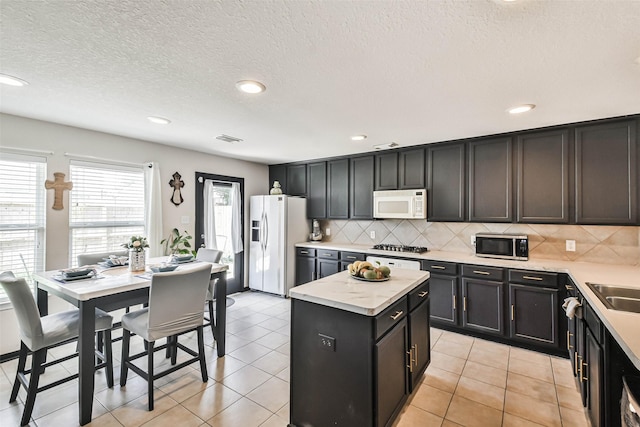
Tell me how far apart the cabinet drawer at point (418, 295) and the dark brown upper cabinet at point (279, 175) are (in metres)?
3.52

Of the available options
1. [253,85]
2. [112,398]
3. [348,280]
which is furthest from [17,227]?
[348,280]

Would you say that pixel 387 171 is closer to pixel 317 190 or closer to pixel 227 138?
pixel 317 190

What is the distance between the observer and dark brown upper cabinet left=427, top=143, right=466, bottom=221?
3.62m

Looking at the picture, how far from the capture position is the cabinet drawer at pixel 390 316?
1648 mm

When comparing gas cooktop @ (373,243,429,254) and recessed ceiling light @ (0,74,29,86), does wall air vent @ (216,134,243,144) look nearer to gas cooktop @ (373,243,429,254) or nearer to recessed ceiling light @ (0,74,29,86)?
recessed ceiling light @ (0,74,29,86)

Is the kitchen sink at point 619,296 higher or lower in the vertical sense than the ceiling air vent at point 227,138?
lower

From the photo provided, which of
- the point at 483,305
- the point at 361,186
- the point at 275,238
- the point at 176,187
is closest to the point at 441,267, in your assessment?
the point at 483,305

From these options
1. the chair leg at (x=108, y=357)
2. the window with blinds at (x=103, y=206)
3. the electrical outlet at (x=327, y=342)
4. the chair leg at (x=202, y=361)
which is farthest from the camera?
the window with blinds at (x=103, y=206)

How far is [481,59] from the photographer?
1718 millimetres

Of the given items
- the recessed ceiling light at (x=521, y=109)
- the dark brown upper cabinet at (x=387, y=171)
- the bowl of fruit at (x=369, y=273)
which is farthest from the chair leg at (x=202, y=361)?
the recessed ceiling light at (x=521, y=109)

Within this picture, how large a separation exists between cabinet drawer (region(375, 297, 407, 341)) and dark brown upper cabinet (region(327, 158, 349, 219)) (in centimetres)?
273

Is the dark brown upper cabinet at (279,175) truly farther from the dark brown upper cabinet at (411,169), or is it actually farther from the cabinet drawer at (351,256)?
the dark brown upper cabinet at (411,169)

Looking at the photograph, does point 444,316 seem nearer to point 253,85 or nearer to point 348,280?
point 348,280

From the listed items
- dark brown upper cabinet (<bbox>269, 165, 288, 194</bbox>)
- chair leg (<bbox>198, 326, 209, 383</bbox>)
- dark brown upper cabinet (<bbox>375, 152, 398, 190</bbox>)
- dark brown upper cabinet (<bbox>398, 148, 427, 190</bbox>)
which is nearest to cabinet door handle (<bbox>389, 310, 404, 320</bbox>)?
chair leg (<bbox>198, 326, 209, 383</bbox>)
